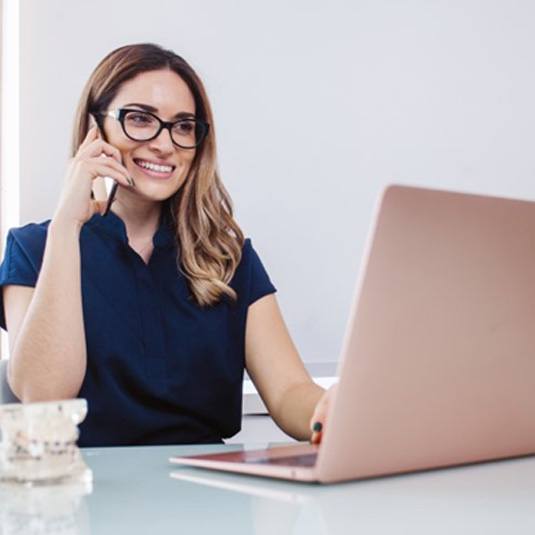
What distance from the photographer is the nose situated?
1.74 m

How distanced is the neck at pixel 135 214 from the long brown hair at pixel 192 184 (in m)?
0.05

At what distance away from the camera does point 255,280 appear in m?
1.83

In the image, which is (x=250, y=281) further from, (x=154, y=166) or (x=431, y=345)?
(x=431, y=345)

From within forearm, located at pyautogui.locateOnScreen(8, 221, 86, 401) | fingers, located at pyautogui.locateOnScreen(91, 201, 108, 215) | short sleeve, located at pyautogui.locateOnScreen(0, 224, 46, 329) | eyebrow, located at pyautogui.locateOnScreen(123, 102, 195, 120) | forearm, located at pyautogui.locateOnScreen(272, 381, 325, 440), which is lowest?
forearm, located at pyautogui.locateOnScreen(272, 381, 325, 440)

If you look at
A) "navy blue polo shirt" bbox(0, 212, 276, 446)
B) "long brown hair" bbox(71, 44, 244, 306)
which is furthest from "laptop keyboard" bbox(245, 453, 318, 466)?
"long brown hair" bbox(71, 44, 244, 306)

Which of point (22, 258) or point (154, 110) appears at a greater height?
point (154, 110)

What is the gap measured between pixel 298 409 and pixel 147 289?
357 mm

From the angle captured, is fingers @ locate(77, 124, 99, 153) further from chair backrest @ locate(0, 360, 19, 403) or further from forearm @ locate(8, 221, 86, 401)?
chair backrest @ locate(0, 360, 19, 403)

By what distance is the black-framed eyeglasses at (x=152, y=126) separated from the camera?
174 cm

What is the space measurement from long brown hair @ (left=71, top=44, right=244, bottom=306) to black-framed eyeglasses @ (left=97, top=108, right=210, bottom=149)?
0.14ft

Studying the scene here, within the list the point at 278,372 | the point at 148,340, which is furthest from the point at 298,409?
the point at 148,340

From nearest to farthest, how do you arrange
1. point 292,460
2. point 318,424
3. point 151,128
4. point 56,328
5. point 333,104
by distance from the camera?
point 292,460, point 318,424, point 56,328, point 151,128, point 333,104

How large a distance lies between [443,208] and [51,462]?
413mm

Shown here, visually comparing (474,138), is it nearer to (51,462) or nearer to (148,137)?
(148,137)
